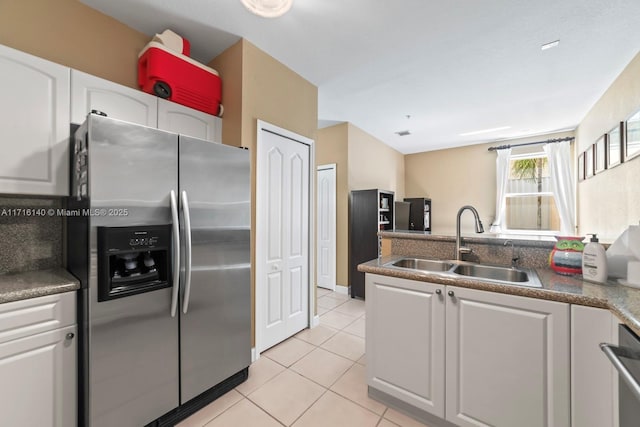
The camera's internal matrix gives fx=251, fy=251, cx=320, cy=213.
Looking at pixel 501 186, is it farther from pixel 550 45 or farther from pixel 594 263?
pixel 594 263

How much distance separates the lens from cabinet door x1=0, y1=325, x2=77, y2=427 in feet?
3.65

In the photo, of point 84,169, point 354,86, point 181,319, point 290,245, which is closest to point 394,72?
point 354,86

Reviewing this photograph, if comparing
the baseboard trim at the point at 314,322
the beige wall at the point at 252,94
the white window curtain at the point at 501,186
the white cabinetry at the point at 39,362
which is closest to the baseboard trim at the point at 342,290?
the baseboard trim at the point at 314,322

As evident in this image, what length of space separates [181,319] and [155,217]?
0.64m

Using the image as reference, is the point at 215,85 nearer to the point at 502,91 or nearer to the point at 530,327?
the point at 530,327

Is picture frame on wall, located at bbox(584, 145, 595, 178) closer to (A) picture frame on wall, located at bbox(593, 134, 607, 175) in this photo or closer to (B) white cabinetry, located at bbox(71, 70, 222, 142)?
(A) picture frame on wall, located at bbox(593, 134, 607, 175)

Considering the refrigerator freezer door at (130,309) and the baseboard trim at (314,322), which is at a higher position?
the refrigerator freezer door at (130,309)

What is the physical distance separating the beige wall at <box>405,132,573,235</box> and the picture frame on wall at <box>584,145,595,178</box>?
3.82ft

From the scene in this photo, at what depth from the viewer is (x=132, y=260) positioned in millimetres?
1371

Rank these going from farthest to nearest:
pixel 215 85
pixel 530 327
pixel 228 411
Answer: pixel 215 85
pixel 228 411
pixel 530 327

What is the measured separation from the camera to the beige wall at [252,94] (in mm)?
2143

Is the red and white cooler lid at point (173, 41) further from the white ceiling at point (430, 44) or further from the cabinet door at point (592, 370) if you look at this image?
the cabinet door at point (592, 370)

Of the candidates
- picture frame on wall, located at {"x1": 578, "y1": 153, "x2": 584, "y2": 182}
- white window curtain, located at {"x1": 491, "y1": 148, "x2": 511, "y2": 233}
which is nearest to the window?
white window curtain, located at {"x1": 491, "y1": 148, "x2": 511, "y2": 233}

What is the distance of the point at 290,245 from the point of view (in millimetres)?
2576
